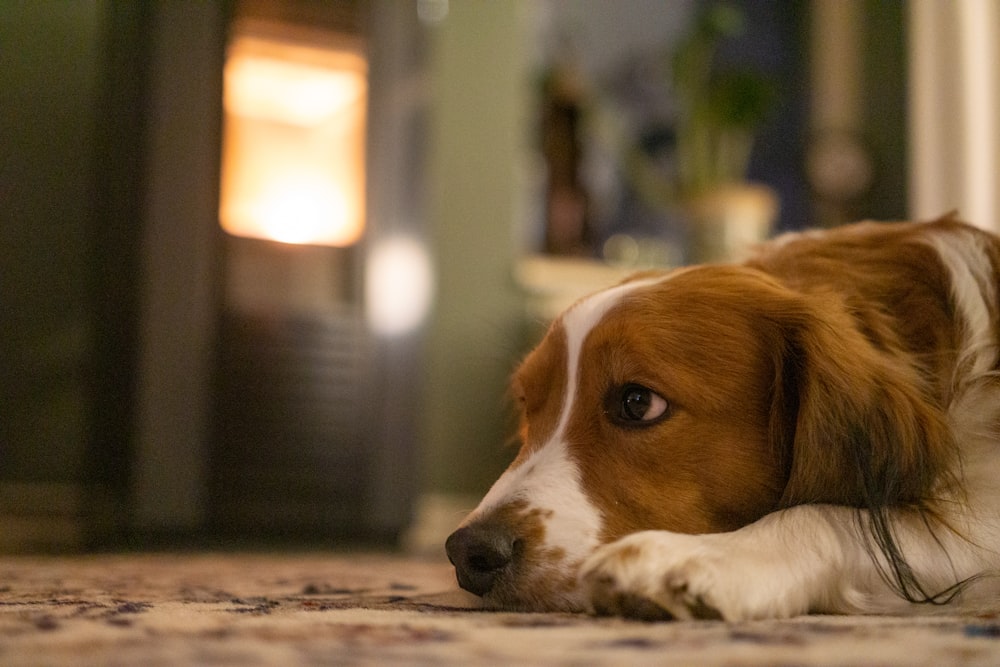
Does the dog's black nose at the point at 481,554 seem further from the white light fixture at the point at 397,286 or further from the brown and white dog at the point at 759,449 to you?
the white light fixture at the point at 397,286

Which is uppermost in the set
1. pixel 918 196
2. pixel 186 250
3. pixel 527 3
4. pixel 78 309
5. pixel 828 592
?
pixel 527 3

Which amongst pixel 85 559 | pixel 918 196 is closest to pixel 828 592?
pixel 85 559

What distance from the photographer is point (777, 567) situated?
1.08 metres

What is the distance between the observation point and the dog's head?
1.20m

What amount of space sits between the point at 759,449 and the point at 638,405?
0.18m

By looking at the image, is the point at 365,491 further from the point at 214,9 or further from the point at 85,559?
the point at 214,9

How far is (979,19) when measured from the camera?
10.7 feet

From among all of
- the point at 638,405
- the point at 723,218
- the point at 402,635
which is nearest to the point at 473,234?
the point at 723,218

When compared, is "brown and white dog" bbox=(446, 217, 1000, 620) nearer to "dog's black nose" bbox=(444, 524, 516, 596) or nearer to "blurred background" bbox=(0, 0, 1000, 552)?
"dog's black nose" bbox=(444, 524, 516, 596)

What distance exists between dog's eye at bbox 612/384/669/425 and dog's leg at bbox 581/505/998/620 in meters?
0.21

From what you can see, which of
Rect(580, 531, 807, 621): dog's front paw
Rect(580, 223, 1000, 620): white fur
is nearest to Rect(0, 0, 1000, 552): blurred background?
Rect(580, 223, 1000, 620): white fur

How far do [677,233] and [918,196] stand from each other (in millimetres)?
1459

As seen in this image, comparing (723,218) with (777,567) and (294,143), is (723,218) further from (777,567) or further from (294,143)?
(777,567)

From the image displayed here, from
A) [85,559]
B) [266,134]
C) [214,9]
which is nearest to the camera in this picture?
[85,559]
